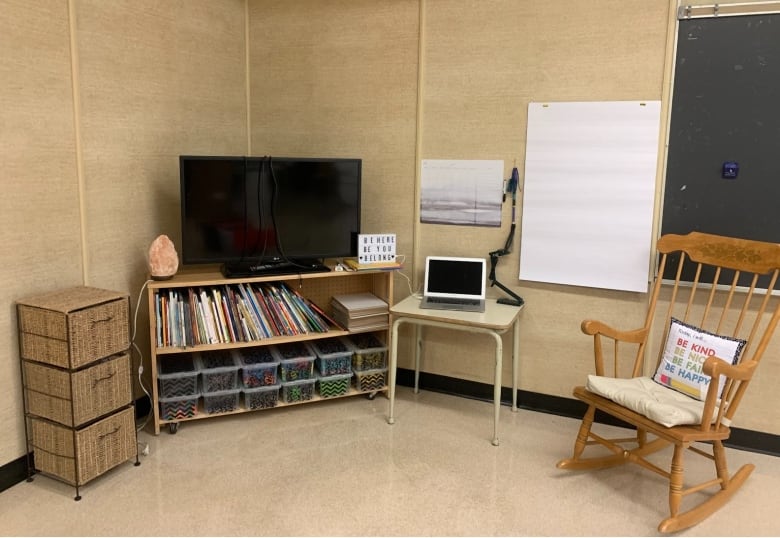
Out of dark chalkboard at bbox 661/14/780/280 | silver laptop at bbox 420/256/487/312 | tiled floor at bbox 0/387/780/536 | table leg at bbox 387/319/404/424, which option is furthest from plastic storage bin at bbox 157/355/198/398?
dark chalkboard at bbox 661/14/780/280

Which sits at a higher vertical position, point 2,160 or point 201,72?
point 201,72

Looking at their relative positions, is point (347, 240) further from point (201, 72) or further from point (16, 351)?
point (16, 351)

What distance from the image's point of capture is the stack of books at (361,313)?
3439 millimetres

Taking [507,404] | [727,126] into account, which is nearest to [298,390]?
[507,404]

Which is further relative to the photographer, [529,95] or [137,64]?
[529,95]

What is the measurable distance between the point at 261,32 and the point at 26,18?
1.55 metres

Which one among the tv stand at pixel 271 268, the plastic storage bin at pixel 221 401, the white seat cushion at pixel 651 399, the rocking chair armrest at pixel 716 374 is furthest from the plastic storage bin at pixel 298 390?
the rocking chair armrest at pixel 716 374

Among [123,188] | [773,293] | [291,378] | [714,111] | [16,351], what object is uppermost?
[714,111]

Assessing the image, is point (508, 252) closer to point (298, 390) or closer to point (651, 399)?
point (651, 399)

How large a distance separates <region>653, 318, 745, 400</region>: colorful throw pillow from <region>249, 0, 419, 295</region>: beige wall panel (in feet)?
5.08

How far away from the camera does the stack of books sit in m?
3.44

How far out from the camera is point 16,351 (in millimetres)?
2566

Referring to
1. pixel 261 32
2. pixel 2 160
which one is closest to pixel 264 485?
pixel 2 160

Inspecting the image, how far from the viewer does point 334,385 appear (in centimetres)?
346
